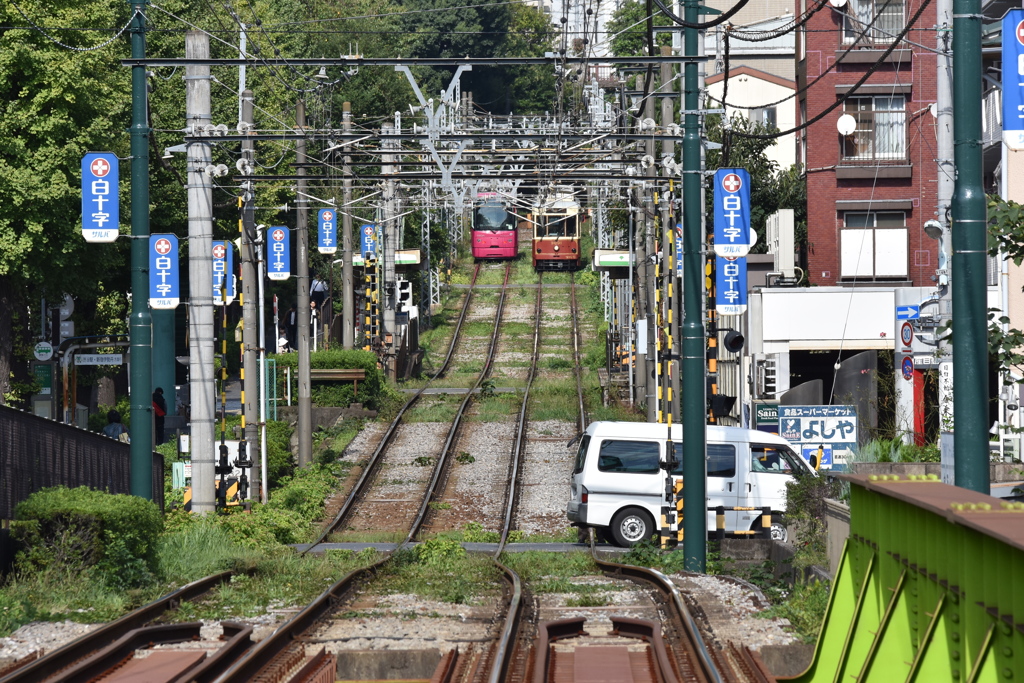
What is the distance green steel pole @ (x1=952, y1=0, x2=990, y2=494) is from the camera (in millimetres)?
10234

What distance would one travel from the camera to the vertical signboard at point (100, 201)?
18672mm

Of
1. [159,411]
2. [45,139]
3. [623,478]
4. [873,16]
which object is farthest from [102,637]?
[873,16]

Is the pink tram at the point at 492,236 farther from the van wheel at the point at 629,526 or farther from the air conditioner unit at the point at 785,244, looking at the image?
the van wheel at the point at 629,526

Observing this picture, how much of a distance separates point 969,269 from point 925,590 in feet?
13.5

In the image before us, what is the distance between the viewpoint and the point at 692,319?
17.7 metres

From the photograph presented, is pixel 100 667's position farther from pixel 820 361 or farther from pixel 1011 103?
pixel 820 361

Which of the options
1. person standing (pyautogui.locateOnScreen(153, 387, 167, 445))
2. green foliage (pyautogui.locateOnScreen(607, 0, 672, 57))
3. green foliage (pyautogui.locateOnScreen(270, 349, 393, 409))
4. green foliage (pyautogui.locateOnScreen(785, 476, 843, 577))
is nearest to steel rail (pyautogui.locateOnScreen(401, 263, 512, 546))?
green foliage (pyautogui.locateOnScreen(270, 349, 393, 409))

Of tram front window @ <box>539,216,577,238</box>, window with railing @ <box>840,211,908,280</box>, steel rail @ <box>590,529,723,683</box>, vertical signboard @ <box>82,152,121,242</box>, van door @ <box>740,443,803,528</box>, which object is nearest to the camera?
steel rail @ <box>590,529,723,683</box>

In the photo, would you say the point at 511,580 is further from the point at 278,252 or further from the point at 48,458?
the point at 278,252

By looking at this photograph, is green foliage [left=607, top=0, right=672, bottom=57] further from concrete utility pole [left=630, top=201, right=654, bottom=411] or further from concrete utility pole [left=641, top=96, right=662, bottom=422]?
concrete utility pole [left=641, top=96, right=662, bottom=422]

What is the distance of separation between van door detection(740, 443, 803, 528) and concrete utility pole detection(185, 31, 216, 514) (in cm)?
849

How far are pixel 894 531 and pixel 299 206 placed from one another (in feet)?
66.6

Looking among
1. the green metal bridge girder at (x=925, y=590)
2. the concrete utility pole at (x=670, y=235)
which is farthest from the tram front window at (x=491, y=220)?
the green metal bridge girder at (x=925, y=590)

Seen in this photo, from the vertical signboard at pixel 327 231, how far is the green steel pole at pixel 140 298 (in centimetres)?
1808
